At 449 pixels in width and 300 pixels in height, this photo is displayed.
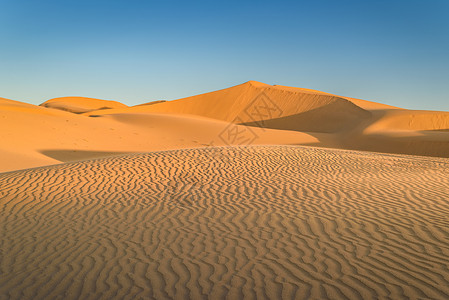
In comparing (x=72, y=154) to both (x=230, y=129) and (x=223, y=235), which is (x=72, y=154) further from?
(x=223, y=235)

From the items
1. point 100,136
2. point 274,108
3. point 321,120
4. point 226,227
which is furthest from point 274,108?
point 226,227

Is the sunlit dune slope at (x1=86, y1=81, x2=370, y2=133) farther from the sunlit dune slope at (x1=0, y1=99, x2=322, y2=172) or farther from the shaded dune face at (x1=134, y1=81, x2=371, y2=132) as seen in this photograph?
the sunlit dune slope at (x1=0, y1=99, x2=322, y2=172)

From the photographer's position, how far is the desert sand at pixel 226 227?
3.79 meters

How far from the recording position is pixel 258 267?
419 cm

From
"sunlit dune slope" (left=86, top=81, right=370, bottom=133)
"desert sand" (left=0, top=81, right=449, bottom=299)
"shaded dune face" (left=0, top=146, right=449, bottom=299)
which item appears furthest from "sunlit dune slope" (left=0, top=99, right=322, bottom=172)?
"sunlit dune slope" (left=86, top=81, right=370, bottom=133)

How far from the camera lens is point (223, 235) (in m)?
5.39

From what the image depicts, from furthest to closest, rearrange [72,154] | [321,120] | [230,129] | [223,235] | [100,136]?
[321,120] < [230,129] < [100,136] < [72,154] < [223,235]

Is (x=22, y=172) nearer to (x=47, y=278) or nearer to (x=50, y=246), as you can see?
(x=50, y=246)

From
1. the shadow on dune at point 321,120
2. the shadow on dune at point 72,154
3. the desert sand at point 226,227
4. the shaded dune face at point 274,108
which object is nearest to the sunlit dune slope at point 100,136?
the shadow on dune at point 72,154

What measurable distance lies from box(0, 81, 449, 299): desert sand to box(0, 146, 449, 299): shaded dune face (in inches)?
0.9

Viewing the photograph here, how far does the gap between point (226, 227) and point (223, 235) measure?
1.31 feet

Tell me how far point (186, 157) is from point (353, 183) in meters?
6.26

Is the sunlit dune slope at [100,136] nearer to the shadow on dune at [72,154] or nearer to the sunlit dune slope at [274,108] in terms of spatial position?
the shadow on dune at [72,154]

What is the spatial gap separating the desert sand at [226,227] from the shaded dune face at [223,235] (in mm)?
22
